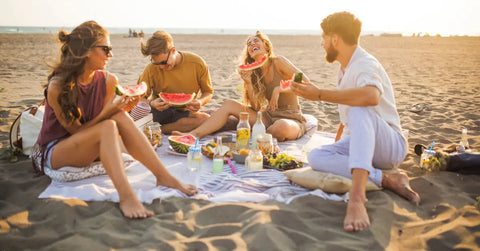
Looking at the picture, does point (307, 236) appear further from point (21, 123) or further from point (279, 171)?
point (21, 123)

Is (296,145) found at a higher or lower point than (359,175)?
lower

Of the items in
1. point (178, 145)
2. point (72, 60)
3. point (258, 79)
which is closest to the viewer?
point (72, 60)

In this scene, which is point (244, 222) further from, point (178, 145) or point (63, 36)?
point (63, 36)

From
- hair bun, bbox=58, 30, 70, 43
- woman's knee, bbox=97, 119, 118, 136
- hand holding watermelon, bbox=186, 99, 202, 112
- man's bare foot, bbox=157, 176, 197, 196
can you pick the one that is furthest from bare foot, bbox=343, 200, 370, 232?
hair bun, bbox=58, 30, 70, 43

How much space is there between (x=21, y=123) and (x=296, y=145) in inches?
147

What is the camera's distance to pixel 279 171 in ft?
14.0

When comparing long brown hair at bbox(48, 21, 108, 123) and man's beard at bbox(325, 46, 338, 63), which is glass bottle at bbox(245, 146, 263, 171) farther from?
long brown hair at bbox(48, 21, 108, 123)

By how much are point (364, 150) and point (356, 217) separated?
59 cm

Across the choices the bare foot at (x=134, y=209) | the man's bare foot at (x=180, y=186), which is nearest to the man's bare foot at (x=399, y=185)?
the man's bare foot at (x=180, y=186)

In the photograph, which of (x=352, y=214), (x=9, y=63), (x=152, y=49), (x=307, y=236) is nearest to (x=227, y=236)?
(x=307, y=236)

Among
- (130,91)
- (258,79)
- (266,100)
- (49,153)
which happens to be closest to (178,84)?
(258,79)

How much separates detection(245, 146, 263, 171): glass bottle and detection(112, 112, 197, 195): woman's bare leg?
800 millimetres

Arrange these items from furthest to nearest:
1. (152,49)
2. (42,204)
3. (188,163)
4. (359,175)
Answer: (152,49)
(188,163)
(42,204)
(359,175)

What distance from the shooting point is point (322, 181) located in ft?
12.0
